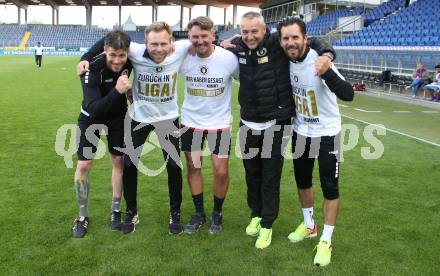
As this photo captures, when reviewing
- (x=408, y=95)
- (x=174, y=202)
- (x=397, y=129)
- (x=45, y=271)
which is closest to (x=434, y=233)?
(x=174, y=202)

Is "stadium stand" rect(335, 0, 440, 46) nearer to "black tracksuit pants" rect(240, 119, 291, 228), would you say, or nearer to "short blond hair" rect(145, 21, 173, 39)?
"black tracksuit pants" rect(240, 119, 291, 228)

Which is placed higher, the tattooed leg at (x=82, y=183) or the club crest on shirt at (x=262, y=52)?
the club crest on shirt at (x=262, y=52)

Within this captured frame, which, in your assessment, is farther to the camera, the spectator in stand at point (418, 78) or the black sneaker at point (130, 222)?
the spectator in stand at point (418, 78)

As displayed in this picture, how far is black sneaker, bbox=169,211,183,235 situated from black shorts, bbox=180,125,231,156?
24.8 inches

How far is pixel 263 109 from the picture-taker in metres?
3.95

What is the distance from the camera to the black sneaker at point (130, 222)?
4.29 metres

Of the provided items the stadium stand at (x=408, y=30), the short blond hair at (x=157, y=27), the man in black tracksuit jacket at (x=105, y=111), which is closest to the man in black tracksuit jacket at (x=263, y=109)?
the short blond hair at (x=157, y=27)

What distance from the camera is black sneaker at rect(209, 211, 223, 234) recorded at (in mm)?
4348

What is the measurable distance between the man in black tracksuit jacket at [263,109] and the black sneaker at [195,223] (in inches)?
18.8

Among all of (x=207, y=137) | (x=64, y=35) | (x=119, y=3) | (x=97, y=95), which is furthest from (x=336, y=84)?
(x=119, y=3)

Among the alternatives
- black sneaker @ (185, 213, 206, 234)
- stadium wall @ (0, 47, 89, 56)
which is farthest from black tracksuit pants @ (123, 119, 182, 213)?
stadium wall @ (0, 47, 89, 56)

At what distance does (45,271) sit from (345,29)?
27735 mm

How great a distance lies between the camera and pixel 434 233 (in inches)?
170

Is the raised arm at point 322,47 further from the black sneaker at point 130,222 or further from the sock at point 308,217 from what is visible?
the black sneaker at point 130,222
